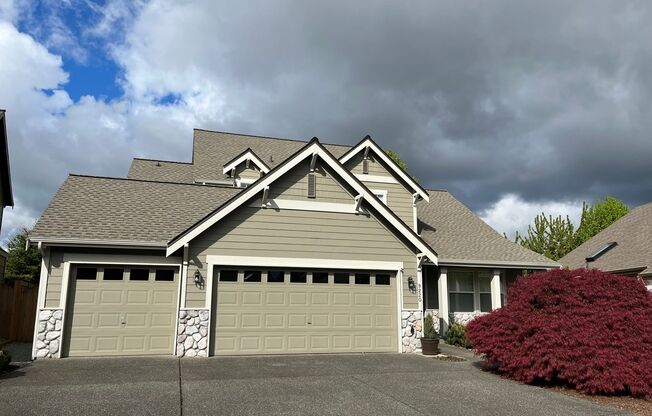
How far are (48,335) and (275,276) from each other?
5799 millimetres

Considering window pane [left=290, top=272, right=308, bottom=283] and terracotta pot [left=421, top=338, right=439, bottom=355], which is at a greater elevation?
window pane [left=290, top=272, right=308, bottom=283]

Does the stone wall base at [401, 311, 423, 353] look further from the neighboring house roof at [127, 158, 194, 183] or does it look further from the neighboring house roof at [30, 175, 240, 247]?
the neighboring house roof at [127, 158, 194, 183]

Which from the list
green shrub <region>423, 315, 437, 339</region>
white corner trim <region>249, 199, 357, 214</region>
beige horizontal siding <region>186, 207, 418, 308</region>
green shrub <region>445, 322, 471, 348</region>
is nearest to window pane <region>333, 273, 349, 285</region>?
beige horizontal siding <region>186, 207, 418, 308</region>

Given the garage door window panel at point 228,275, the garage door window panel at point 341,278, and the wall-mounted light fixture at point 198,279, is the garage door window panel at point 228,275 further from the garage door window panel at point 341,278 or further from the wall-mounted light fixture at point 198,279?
the garage door window panel at point 341,278

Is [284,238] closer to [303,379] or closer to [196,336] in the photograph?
[196,336]

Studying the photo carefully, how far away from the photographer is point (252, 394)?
27.8ft

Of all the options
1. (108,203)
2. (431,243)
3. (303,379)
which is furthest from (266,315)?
(431,243)

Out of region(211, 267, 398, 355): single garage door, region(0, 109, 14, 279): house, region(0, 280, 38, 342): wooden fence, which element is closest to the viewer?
region(211, 267, 398, 355): single garage door

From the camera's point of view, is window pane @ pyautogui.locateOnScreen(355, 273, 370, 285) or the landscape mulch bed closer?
the landscape mulch bed

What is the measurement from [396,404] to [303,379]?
2.44 meters

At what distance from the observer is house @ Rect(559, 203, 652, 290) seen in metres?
20.8

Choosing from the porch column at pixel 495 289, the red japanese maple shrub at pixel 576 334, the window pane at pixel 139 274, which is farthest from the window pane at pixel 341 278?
the porch column at pixel 495 289

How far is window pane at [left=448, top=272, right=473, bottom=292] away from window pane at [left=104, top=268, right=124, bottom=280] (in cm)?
1157

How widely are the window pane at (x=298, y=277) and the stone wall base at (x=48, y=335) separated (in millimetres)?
5942
